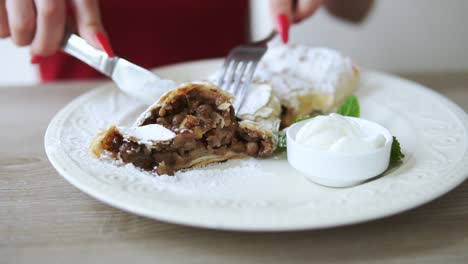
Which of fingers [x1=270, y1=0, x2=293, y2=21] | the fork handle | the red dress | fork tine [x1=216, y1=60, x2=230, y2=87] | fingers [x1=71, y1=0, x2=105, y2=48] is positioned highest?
fingers [x1=270, y1=0, x2=293, y2=21]

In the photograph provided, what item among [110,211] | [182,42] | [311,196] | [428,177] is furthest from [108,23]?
[428,177]

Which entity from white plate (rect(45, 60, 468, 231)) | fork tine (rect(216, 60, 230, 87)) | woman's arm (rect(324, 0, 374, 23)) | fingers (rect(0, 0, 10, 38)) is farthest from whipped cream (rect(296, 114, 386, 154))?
woman's arm (rect(324, 0, 374, 23))

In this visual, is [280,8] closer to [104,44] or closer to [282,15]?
[282,15]

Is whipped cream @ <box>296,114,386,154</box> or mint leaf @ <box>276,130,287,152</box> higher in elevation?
whipped cream @ <box>296,114,386,154</box>

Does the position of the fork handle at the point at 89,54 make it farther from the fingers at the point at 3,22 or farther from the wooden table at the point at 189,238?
the wooden table at the point at 189,238

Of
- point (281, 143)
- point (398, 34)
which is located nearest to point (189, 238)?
point (281, 143)

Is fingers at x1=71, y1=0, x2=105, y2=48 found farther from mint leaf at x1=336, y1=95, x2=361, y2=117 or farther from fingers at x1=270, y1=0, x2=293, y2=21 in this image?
mint leaf at x1=336, y1=95, x2=361, y2=117

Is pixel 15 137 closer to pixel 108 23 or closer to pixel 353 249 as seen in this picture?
pixel 108 23
